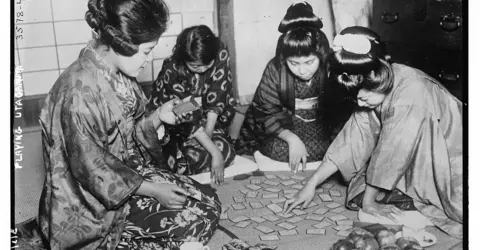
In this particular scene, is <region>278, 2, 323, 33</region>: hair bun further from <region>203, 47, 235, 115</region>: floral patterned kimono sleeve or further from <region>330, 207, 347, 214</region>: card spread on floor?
<region>330, 207, 347, 214</region>: card spread on floor

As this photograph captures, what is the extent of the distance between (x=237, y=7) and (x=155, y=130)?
0.53 meters

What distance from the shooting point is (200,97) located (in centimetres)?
205

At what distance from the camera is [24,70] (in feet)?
5.78

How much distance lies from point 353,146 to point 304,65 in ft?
1.22

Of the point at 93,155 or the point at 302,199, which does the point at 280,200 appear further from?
the point at 93,155

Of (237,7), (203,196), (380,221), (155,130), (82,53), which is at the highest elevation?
(237,7)

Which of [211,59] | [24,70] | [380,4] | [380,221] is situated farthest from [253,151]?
[24,70]

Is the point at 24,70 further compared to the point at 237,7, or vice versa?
the point at 237,7

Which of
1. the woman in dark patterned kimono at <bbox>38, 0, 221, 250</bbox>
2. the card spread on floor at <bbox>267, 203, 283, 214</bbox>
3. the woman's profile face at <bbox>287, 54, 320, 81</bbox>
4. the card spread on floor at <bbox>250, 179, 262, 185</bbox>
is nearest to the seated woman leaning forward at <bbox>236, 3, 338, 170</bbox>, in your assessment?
the woman's profile face at <bbox>287, 54, 320, 81</bbox>

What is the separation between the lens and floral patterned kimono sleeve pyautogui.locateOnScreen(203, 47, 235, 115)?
201 cm

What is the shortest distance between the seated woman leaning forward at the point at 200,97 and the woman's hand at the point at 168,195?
300 millimetres
